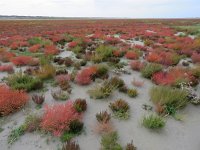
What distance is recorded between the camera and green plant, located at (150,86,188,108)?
22.8 ft

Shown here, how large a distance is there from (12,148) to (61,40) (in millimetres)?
14201

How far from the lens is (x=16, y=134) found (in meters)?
5.87

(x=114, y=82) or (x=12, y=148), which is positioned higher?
(x=114, y=82)

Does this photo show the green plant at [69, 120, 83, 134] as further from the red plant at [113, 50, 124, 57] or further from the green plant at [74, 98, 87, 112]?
the red plant at [113, 50, 124, 57]

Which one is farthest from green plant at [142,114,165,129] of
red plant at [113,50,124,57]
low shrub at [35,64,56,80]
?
red plant at [113,50,124,57]

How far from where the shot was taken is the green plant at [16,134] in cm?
571

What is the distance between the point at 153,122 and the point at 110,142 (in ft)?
4.89

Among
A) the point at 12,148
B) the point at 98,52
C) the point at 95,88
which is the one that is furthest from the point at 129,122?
Answer: the point at 98,52

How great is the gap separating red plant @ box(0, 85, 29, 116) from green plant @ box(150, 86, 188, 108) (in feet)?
14.1

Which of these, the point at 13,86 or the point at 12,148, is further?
the point at 13,86

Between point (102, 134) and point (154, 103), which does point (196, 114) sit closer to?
point (154, 103)

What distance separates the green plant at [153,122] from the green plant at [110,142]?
1047 mm

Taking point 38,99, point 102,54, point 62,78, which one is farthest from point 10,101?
point 102,54

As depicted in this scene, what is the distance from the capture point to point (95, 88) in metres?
7.96
